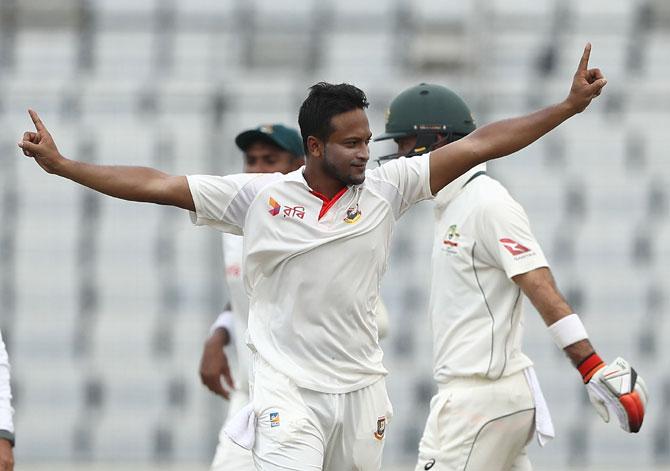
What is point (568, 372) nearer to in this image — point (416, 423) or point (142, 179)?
point (416, 423)

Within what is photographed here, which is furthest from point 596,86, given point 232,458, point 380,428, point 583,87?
point 232,458

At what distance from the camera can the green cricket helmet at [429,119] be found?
5574 millimetres

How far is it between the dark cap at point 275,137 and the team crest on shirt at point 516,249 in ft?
4.85

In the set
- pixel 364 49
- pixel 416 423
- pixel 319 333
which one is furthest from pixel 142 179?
pixel 364 49

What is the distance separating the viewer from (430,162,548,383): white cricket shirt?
17.2ft

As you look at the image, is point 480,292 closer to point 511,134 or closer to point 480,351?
point 480,351

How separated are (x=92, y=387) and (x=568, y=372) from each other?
397 cm

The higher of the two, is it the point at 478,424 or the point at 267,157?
the point at 267,157

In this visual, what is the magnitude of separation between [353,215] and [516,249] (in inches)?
32.1

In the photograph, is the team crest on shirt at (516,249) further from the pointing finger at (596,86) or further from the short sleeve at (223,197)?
the short sleeve at (223,197)

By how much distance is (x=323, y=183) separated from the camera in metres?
4.66

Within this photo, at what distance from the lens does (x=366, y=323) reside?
15.3 feet

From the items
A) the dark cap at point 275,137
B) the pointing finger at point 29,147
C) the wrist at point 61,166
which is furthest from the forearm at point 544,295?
the pointing finger at point 29,147

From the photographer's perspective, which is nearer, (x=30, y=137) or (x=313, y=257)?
(x=30, y=137)
